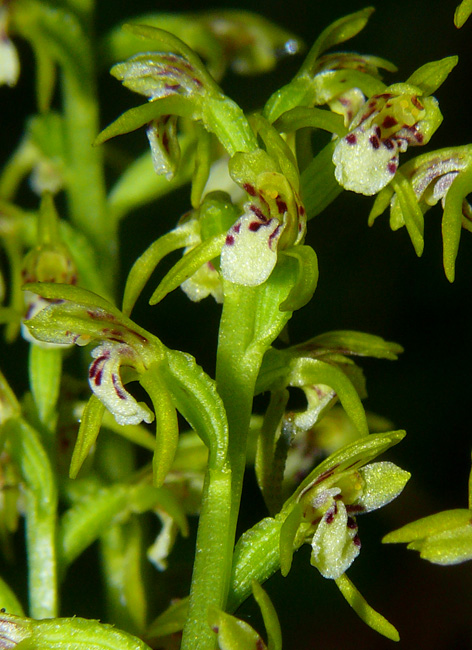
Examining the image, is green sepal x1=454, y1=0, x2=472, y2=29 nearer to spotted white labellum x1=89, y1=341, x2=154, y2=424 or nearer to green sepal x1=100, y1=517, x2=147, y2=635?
spotted white labellum x1=89, y1=341, x2=154, y2=424

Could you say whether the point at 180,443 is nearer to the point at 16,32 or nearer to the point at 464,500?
the point at 16,32

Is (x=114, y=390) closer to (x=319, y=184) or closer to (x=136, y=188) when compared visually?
(x=319, y=184)

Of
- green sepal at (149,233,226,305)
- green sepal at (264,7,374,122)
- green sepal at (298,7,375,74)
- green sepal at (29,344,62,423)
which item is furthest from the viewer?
green sepal at (29,344,62,423)

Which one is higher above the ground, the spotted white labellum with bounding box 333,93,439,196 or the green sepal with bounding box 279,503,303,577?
the spotted white labellum with bounding box 333,93,439,196

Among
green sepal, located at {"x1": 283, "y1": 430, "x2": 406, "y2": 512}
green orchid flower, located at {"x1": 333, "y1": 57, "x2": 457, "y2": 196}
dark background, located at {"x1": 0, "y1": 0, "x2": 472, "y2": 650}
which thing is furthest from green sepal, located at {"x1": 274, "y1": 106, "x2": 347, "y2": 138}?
dark background, located at {"x1": 0, "y1": 0, "x2": 472, "y2": 650}

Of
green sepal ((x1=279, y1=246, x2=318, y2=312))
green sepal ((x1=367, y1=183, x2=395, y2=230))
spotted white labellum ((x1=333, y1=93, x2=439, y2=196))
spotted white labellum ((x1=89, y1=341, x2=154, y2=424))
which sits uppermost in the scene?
spotted white labellum ((x1=333, y1=93, x2=439, y2=196))

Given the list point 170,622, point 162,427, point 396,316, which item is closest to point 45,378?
point 170,622
